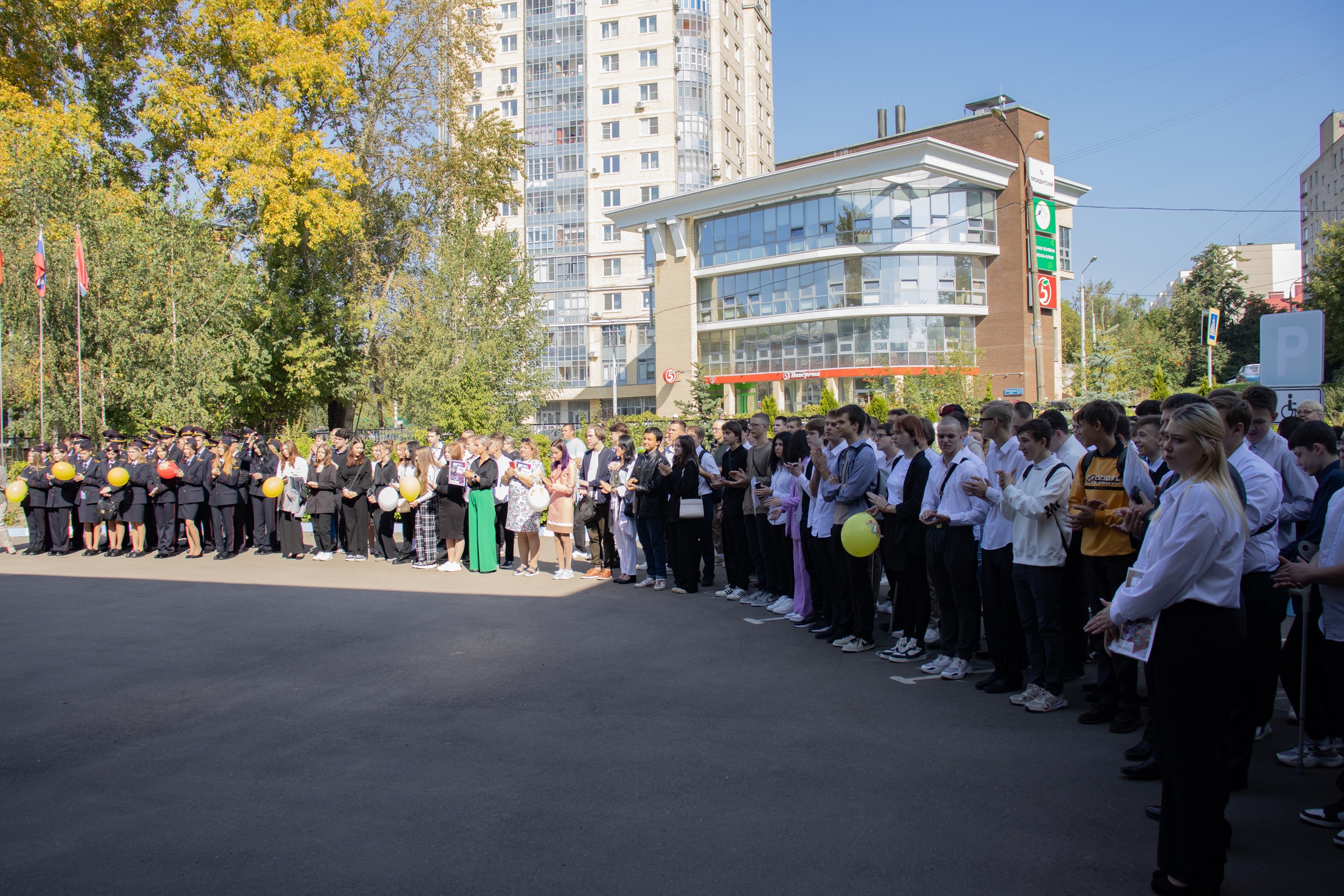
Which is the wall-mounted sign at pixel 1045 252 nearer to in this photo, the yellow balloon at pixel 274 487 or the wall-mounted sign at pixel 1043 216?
the wall-mounted sign at pixel 1043 216


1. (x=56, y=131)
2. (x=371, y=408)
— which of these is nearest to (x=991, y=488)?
(x=56, y=131)

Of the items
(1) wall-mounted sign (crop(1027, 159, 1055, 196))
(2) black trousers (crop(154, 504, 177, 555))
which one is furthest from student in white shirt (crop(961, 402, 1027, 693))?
(1) wall-mounted sign (crop(1027, 159, 1055, 196))

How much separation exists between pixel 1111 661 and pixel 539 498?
812cm

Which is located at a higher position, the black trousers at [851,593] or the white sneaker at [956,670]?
the black trousers at [851,593]

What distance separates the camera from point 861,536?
25.0ft

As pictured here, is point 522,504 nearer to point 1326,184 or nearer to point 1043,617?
point 1043,617

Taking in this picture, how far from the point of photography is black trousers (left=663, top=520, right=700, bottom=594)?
11.3m

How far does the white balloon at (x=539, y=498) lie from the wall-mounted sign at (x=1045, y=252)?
4149 centimetres

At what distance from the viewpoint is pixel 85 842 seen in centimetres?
417

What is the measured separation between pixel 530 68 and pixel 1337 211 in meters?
73.0

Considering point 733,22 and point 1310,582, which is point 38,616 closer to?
point 1310,582

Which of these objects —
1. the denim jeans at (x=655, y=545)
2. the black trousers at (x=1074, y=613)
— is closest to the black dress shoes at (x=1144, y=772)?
the black trousers at (x=1074, y=613)

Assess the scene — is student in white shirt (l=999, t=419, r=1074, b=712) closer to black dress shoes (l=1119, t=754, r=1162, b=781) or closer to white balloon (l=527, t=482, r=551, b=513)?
black dress shoes (l=1119, t=754, r=1162, b=781)

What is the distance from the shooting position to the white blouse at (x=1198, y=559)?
138 inches
